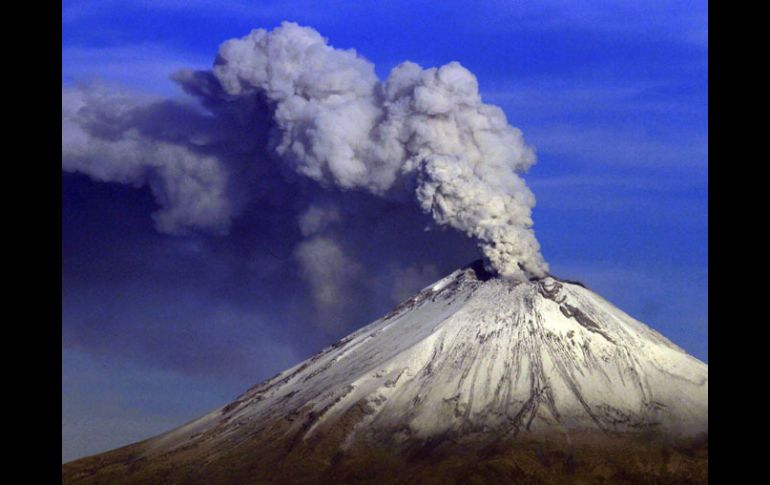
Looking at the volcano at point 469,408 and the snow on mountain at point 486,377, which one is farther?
the snow on mountain at point 486,377

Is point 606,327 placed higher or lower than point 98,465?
higher

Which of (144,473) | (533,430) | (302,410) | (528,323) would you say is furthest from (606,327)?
(144,473)

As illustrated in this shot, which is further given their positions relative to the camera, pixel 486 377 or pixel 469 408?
pixel 486 377

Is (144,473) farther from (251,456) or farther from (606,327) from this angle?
(606,327)

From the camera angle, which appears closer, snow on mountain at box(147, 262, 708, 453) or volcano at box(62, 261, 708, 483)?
volcano at box(62, 261, 708, 483)

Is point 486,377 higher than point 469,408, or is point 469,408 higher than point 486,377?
point 486,377
